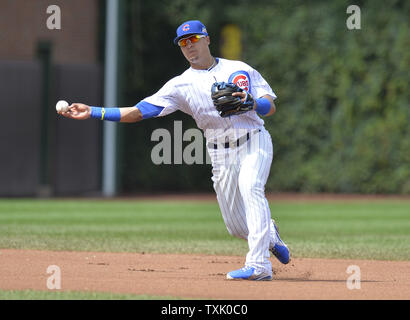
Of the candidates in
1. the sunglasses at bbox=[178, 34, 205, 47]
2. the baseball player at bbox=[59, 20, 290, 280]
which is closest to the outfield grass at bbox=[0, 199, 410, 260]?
the baseball player at bbox=[59, 20, 290, 280]

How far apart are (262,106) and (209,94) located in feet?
1.55

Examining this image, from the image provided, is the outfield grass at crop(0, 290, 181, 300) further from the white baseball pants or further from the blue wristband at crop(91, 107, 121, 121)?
the blue wristband at crop(91, 107, 121, 121)

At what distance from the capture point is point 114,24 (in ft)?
68.7

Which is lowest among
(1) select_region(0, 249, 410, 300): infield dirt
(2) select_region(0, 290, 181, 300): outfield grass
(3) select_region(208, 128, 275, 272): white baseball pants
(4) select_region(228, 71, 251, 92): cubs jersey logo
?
(1) select_region(0, 249, 410, 300): infield dirt

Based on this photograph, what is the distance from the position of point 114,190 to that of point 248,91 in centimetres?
1401

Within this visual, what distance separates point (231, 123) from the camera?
7379 millimetres

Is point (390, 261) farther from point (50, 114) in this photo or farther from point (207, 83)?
point (50, 114)

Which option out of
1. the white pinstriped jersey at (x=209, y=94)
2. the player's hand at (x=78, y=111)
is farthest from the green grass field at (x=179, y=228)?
the white pinstriped jersey at (x=209, y=94)

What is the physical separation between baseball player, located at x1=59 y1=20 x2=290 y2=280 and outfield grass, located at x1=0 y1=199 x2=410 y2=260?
276cm

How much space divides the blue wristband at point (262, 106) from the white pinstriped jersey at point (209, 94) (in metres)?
0.18

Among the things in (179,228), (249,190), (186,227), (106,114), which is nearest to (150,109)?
(106,114)

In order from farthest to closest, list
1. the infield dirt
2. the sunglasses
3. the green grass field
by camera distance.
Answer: the green grass field → the sunglasses → the infield dirt

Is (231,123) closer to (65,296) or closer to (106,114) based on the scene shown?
(106,114)

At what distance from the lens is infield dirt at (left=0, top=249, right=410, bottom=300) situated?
21.8 ft
